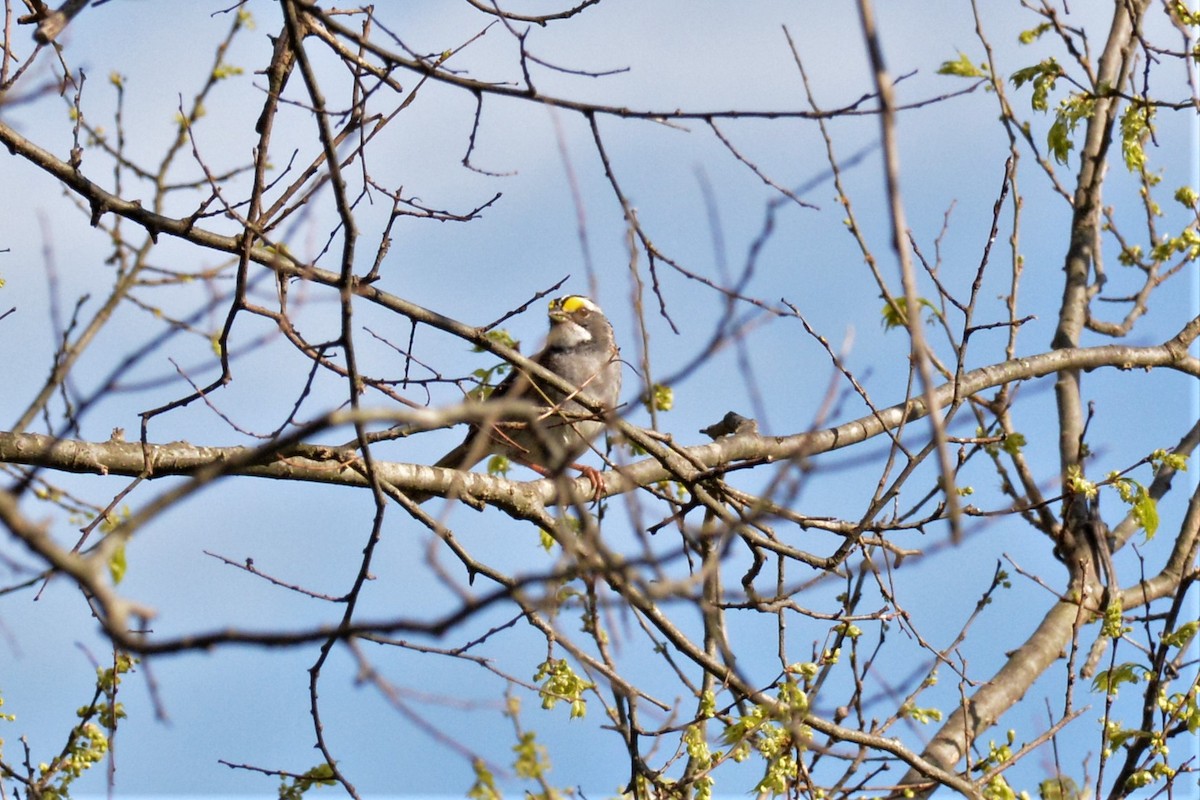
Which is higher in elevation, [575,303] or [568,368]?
[575,303]

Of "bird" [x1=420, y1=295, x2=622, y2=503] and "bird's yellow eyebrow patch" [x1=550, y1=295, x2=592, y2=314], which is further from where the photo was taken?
"bird's yellow eyebrow patch" [x1=550, y1=295, x2=592, y2=314]

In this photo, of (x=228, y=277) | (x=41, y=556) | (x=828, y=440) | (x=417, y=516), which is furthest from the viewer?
(x=828, y=440)

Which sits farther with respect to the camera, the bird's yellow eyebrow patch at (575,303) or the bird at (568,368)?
the bird's yellow eyebrow patch at (575,303)

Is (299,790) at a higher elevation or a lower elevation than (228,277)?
lower

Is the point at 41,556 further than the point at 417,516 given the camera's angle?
No

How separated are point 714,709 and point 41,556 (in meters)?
4.01

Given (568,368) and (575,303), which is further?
(575,303)

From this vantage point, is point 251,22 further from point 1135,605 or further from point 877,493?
point 1135,605

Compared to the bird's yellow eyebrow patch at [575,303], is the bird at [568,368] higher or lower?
lower

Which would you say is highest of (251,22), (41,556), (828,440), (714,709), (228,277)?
(251,22)

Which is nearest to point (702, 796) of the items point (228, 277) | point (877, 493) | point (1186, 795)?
point (877, 493)

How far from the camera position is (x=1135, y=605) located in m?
8.38

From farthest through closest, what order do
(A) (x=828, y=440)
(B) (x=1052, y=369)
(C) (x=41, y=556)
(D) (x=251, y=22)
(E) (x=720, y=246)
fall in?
(D) (x=251, y=22) < (B) (x=1052, y=369) < (A) (x=828, y=440) < (E) (x=720, y=246) < (C) (x=41, y=556)

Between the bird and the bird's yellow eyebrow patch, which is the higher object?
Result: the bird's yellow eyebrow patch
